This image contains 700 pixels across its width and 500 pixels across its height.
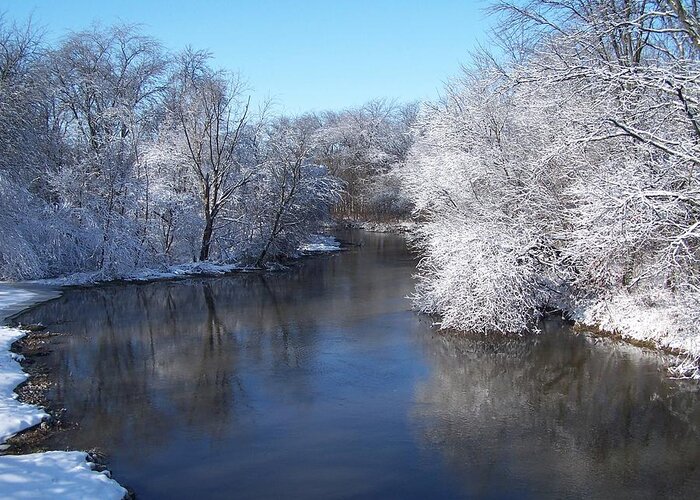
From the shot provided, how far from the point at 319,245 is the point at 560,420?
30.1 meters

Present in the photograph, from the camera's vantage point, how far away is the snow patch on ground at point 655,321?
11.7 metres

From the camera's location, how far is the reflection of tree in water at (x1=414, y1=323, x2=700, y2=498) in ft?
25.1

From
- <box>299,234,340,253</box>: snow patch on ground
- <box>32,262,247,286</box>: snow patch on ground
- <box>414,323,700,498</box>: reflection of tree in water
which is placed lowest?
<box>414,323,700,498</box>: reflection of tree in water

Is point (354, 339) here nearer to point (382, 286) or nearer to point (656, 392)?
point (656, 392)

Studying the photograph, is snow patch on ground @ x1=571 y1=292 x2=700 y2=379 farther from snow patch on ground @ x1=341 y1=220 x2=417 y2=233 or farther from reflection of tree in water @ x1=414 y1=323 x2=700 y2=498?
snow patch on ground @ x1=341 y1=220 x2=417 y2=233

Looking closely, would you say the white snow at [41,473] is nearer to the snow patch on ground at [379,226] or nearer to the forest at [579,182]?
the forest at [579,182]

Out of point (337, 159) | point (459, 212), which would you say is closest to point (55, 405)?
point (459, 212)

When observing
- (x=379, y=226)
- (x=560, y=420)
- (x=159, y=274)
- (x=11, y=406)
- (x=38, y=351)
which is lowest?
(x=560, y=420)

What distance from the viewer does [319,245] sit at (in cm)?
3919

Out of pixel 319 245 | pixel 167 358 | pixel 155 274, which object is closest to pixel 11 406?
pixel 167 358

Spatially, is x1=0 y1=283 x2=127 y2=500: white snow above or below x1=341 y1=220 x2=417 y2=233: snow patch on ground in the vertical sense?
below

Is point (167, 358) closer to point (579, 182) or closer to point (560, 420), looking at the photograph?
point (560, 420)

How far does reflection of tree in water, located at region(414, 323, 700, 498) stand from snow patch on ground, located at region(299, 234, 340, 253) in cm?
2320

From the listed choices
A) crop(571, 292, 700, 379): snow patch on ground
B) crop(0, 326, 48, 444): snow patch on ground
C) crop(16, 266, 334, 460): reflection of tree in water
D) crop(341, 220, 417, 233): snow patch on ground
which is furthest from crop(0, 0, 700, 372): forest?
crop(341, 220, 417, 233): snow patch on ground
